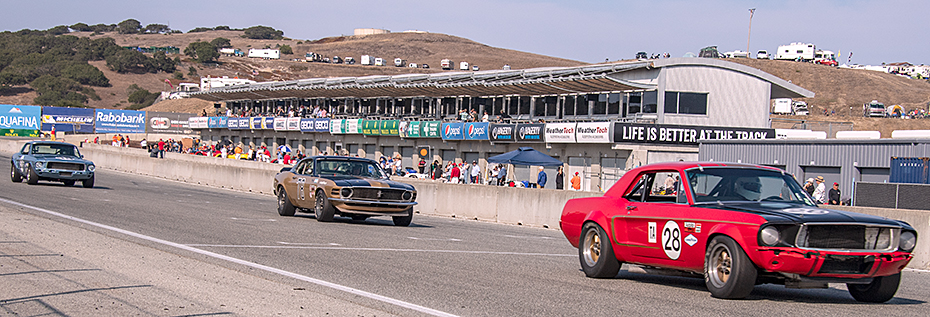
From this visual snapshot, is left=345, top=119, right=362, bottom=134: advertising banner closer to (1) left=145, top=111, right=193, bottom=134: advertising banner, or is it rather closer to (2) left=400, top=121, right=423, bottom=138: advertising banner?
(2) left=400, top=121, right=423, bottom=138: advertising banner

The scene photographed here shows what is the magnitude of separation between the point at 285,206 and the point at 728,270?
13.6 meters

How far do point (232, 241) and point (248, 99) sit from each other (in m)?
69.9

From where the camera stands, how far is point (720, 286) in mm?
8125

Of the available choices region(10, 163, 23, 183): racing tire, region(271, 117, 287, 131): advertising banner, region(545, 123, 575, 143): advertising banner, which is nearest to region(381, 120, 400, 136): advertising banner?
region(271, 117, 287, 131): advertising banner

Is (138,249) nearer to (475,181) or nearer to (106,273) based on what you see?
(106,273)

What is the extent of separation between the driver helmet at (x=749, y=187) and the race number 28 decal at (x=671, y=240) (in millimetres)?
762

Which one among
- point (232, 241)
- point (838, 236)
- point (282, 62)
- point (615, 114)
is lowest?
point (232, 241)

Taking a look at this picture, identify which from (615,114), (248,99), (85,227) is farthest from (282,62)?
(85,227)

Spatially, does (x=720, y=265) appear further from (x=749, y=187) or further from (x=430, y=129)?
(x=430, y=129)

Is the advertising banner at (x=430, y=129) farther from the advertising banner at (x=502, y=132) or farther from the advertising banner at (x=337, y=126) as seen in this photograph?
the advertising banner at (x=337, y=126)

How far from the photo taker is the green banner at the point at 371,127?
55616 millimetres

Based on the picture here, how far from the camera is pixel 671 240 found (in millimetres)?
8664

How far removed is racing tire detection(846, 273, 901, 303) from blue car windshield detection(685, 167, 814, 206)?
3.18 ft

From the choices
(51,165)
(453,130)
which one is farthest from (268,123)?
(51,165)
